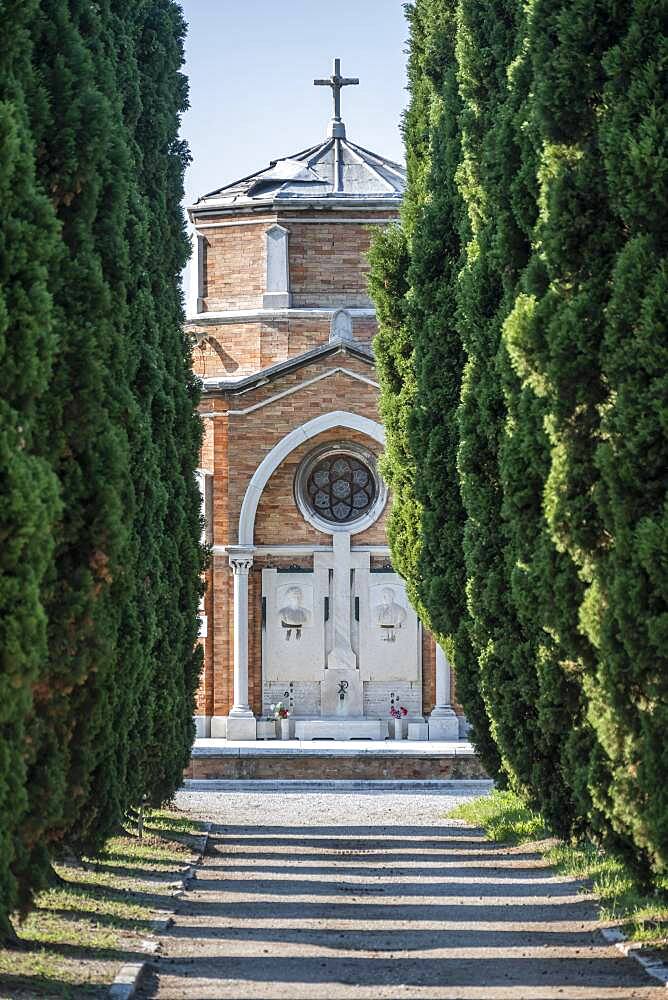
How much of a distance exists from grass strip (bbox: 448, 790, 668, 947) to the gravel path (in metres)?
0.17

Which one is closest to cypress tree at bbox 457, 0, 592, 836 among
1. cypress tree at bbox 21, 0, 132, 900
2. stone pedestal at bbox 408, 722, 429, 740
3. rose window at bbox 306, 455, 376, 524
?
cypress tree at bbox 21, 0, 132, 900

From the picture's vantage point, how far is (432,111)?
1641 cm

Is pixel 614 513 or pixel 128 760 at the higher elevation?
pixel 614 513

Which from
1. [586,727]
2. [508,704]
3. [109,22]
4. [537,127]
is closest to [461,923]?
[586,727]

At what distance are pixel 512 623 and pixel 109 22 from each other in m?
5.45

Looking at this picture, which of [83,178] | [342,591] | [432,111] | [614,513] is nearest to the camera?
[614,513]

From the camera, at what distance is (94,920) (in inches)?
394

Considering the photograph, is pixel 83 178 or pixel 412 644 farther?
pixel 412 644

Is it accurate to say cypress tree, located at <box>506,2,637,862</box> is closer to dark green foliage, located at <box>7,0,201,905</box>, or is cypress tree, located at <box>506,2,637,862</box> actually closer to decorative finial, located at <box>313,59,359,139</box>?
dark green foliage, located at <box>7,0,201,905</box>

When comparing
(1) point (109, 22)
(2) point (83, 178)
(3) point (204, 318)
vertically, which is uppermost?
(3) point (204, 318)

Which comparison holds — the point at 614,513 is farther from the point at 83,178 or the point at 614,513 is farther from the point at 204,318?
the point at 204,318

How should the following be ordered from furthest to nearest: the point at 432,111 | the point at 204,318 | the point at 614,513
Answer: the point at 204,318, the point at 432,111, the point at 614,513

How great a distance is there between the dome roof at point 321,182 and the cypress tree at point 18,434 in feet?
75.5

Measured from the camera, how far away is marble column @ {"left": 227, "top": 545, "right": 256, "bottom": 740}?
2708 cm
